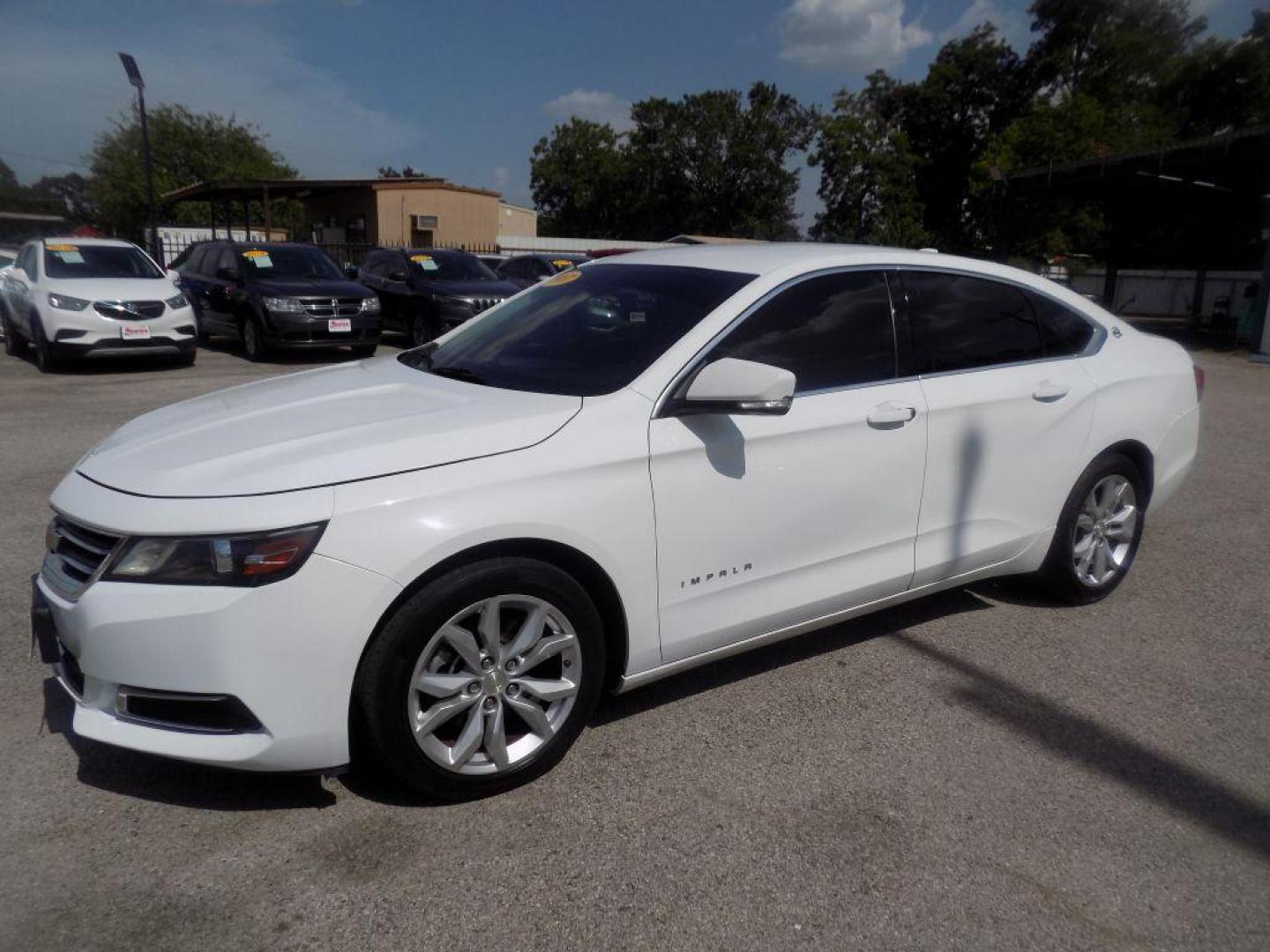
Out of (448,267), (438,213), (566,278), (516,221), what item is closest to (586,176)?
(516,221)

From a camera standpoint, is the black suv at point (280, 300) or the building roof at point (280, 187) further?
the building roof at point (280, 187)

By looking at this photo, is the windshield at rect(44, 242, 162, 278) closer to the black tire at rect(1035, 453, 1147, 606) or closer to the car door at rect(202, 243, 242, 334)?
the car door at rect(202, 243, 242, 334)

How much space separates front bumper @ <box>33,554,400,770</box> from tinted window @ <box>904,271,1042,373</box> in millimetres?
2328

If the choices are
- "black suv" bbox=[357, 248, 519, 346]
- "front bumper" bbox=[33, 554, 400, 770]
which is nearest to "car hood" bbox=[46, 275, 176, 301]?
"black suv" bbox=[357, 248, 519, 346]

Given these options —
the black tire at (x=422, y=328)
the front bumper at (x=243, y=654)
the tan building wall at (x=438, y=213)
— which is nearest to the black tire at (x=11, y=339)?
the black tire at (x=422, y=328)

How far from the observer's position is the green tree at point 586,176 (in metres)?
72.4

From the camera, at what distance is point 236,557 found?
2.42 metres

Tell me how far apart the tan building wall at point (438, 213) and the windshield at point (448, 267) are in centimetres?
1750

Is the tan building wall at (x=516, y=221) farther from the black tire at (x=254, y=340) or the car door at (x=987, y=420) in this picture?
the car door at (x=987, y=420)

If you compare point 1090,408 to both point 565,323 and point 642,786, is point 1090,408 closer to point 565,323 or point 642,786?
point 565,323

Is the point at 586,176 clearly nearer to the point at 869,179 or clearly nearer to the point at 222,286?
the point at 869,179

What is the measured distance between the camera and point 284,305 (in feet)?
41.0

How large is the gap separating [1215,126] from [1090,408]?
48.5m

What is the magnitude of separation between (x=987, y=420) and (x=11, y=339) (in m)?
14.8
